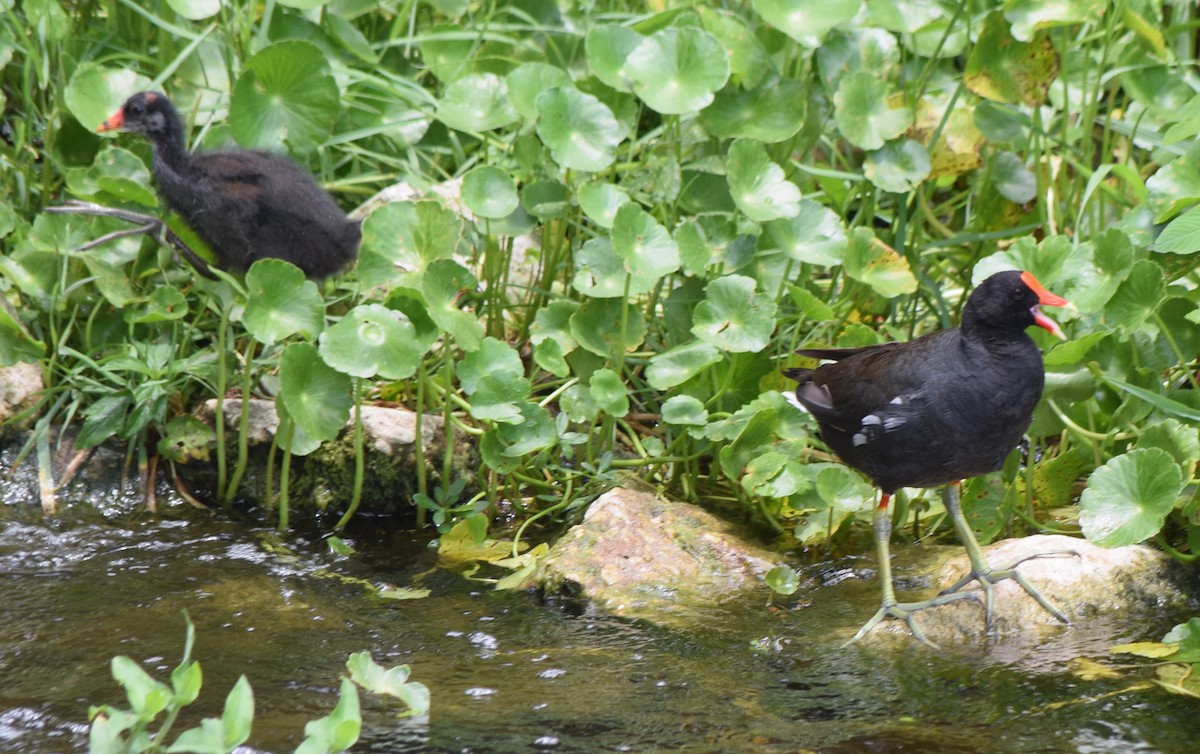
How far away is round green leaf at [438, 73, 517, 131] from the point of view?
3811 mm

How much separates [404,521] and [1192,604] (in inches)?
80.5

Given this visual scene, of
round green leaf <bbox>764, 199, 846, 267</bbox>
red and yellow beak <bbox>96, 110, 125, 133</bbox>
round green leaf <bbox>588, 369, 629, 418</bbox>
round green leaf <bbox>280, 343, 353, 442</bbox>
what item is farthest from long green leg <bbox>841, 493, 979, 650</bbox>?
red and yellow beak <bbox>96, 110, 125, 133</bbox>

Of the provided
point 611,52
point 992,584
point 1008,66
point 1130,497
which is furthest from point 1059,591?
point 611,52

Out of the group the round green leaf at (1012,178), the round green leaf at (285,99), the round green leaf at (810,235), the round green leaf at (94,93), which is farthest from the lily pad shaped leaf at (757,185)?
the round green leaf at (94,93)

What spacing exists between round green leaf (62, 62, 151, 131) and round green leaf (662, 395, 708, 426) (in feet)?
6.86

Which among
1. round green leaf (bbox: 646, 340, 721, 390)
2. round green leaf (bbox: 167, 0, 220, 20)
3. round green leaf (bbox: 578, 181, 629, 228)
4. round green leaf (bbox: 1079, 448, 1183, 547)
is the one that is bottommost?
round green leaf (bbox: 1079, 448, 1183, 547)

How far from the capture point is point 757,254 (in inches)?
140

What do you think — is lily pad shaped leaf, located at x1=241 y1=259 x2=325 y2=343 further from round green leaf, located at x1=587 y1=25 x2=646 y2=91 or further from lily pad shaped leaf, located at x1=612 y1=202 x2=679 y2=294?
round green leaf, located at x1=587 y1=25 x2=646 y2=91

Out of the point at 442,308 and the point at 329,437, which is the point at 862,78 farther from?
the point at 329,437

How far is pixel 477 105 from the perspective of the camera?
3846 mm

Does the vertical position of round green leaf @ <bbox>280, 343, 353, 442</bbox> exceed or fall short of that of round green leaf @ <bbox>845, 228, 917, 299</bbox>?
it falls short

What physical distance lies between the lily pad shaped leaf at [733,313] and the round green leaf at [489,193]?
25.0 inches

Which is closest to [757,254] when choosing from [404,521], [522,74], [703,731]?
[522,74]

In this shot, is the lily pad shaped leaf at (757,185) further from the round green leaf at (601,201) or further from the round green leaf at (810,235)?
the round green leaf at (601,201)
